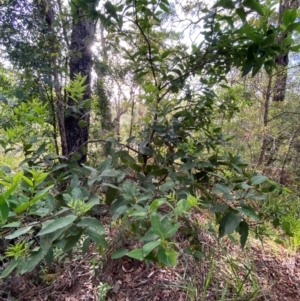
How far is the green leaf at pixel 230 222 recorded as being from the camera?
587 millimetres

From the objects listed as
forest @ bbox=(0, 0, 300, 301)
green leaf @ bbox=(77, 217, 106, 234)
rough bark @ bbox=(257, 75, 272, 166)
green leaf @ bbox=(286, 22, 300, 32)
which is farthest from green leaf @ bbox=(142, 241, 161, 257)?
rough bark @ bbox=(257, 75, 272, 166)

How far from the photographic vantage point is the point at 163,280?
3.68ft

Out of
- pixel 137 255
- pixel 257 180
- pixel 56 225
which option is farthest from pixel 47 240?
pixel 257 180

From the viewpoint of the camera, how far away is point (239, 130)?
291 centimetres

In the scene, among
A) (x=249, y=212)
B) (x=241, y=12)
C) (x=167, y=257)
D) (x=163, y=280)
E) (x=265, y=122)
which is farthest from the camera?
(x=265, y=122)

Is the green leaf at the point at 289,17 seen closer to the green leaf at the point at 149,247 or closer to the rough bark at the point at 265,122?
the green leaf at the point at 149,247

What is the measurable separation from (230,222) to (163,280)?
700 millimetres

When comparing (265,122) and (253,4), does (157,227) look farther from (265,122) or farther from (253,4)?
(265,122)

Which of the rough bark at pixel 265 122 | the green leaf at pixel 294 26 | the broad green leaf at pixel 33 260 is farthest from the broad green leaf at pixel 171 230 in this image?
the rough bark at pixel 265 122

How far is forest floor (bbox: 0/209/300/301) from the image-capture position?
41.4 inches

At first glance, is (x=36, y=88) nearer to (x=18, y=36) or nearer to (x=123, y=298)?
(x=18, y=36)

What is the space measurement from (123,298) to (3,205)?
2.95 feet

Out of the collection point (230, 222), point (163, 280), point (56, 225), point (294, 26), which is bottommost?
point (163, 280)

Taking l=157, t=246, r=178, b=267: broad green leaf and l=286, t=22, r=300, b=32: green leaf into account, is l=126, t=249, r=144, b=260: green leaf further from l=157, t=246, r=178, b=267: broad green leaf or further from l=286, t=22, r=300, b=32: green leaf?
l=286, t=22, r=300, b=32: green leaf
